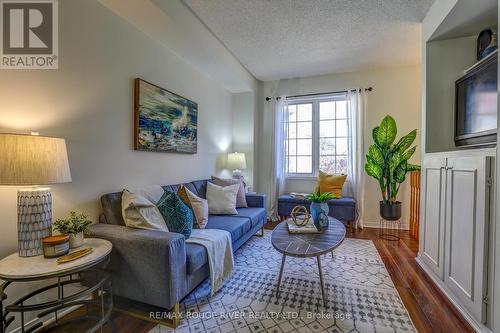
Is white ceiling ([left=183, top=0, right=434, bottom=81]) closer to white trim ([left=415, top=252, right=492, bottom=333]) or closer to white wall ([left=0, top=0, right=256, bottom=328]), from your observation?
white wall ([left=0, top=0, right=256, bottom=328])

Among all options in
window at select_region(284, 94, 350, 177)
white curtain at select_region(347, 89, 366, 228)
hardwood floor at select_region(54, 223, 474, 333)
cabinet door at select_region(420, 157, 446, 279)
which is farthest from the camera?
window at select_region(284, 94, 350, 177)

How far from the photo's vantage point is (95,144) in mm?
1943

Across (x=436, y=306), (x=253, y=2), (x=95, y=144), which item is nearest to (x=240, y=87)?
(x=253, y=2)

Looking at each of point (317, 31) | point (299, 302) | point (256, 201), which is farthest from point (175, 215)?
point (317, 31)

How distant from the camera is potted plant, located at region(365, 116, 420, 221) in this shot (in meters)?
3.21

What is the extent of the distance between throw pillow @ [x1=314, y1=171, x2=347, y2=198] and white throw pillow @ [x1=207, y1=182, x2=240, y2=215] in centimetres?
163

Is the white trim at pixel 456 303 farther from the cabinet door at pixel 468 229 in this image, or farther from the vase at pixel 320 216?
the vase at pixel 320 216

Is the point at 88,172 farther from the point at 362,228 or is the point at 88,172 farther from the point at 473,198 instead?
the point at 362,228

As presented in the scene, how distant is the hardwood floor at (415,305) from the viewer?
1543 millimetres

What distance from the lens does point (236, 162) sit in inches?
155

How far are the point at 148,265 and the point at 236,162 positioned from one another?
2.56 meters

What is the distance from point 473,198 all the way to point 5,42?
→ 3.27 m

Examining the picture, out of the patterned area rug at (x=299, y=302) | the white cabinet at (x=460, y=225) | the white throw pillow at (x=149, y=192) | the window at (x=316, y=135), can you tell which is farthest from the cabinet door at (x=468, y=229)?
the white throw pillow at (x=149, y=192)
